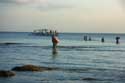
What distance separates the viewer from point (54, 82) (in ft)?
96.5

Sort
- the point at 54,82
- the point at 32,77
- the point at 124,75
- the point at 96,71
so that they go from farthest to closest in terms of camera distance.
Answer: the point at 96,71, the point at 124,75, the point at 32,77, the point at 54,82

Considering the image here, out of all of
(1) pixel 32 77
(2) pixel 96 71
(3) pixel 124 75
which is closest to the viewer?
(1) pixel 32 77

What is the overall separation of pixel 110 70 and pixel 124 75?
13.4ft

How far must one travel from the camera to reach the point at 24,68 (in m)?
36.0

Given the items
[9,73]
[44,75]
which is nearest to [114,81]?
[44,75]

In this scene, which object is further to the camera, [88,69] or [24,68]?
[88,69]

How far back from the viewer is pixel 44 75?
33156mm

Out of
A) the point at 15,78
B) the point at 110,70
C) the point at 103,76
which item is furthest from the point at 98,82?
the point at 110,70

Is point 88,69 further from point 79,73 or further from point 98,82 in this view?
point 98,82

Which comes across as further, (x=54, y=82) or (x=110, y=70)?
(x=110, y=70)

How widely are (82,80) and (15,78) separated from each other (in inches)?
193

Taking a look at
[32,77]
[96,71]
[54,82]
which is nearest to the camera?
[54,82]

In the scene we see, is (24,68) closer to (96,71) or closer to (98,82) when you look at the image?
(96,71)

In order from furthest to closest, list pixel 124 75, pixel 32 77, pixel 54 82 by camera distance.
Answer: pixel 124 75, pixel 32 77, pixel 54 82
